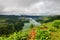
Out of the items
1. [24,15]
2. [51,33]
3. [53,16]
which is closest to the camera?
[51,33]

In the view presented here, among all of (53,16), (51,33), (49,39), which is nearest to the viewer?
(49,39)

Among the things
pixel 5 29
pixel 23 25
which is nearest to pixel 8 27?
pixel 5 29

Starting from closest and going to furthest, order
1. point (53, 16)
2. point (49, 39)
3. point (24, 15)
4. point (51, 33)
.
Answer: point (49, 39), point (51, 33), point (53, 16), point (24, 15)

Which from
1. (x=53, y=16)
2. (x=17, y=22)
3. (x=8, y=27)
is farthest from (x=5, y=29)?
(x=53, y=16)

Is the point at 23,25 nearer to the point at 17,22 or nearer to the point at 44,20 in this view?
the point at 17,22

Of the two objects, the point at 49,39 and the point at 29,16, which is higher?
the point at 29,16

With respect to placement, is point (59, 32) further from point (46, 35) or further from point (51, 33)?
point (46, 35)

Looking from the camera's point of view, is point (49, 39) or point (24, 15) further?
point (24, 15)

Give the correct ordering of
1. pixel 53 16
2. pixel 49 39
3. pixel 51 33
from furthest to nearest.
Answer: pixel 53 16
pixel 51 33
pixel 49 39

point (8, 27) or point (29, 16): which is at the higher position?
point (29, 16)
